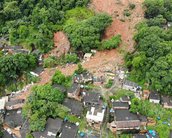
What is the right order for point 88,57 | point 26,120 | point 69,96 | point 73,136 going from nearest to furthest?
point 73,136 < point 26,120 < point 69,96 < point 88,57

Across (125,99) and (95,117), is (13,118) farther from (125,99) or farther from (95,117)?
(125,99)

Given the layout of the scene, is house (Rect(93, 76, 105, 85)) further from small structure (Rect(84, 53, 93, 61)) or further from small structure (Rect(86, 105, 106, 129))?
small structure (Rect(86, 105, 106, 129))

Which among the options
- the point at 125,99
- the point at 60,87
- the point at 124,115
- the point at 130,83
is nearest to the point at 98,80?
the point at 130,83

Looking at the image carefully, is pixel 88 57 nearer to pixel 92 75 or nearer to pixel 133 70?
pixel 92 75

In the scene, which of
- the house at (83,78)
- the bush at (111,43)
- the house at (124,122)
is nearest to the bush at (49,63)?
the house at (83,78)

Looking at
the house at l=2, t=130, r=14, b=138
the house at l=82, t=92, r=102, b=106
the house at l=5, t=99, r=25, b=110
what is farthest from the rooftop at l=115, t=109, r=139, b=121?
the house at l=2, t=130, r=14, b=138

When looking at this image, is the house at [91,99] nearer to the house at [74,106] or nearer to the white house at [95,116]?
the house at [74,106]

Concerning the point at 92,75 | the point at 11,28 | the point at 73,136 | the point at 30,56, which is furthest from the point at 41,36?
the point at 73,136
